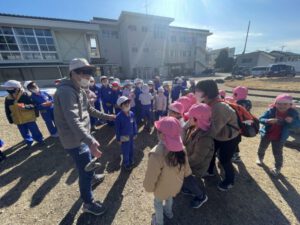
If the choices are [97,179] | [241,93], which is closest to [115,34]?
[241,93]

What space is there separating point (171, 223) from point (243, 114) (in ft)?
6.92

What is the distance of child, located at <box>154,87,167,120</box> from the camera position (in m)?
5.68

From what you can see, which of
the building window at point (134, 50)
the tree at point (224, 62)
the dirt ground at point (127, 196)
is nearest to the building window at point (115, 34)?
the building window at point (134, 50)

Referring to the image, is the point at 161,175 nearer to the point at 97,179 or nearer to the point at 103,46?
the point at 97,179

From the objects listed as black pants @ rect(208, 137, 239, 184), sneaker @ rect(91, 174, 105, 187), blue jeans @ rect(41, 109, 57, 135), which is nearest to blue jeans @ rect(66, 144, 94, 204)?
sneaker @ rect(91, 174, 105, 187)

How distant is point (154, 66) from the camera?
1201 inches

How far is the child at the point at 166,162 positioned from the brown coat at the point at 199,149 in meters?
0.57

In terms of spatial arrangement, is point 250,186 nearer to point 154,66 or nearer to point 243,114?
point 243,114

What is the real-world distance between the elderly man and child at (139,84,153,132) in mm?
3391

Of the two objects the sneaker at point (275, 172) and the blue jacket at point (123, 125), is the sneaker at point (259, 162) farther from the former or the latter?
the blue jacket at point (123, 125)

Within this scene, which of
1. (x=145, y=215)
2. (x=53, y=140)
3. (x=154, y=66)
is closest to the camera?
(x=145, y=215)

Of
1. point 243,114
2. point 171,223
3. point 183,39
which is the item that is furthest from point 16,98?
point 183,39

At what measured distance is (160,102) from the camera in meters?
5.74

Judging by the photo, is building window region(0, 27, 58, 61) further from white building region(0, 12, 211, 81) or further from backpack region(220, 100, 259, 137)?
backpack region(220, 100, 259, 137)
